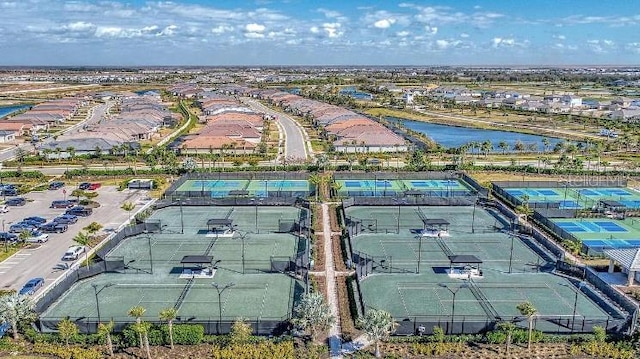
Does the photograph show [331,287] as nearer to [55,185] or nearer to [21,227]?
[21,227]

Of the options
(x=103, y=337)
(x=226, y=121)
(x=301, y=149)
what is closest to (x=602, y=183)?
(x=301, y=149)

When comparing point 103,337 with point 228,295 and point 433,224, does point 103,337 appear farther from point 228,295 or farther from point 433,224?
point 433,224

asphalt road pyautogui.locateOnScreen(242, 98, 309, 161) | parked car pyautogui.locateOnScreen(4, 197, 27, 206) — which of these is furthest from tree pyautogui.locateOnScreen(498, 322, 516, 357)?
asphalt road pyautogui.locateOnScreen(242, 98, 309, 161)

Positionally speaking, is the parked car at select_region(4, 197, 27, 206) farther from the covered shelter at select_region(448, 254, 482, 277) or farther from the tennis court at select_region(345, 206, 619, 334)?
the covered shelter at select_region(448, 254, 482, 277)

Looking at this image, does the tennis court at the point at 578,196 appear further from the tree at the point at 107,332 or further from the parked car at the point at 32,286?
the parked car at the point at 32,286

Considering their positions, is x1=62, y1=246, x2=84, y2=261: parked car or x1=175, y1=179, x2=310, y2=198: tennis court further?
x1=175, y1=179, x2=310, y2=198: tennis court
